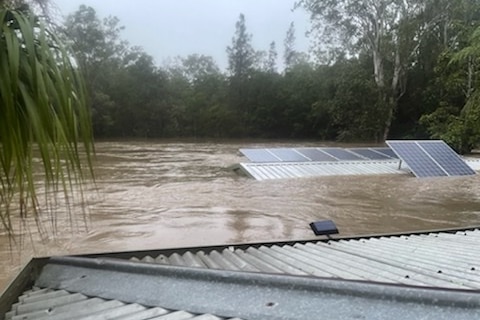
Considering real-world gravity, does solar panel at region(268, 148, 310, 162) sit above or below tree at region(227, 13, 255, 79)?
below

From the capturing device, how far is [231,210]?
809 cm

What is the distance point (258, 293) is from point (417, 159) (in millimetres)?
11665

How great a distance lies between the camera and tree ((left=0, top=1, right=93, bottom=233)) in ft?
3.68

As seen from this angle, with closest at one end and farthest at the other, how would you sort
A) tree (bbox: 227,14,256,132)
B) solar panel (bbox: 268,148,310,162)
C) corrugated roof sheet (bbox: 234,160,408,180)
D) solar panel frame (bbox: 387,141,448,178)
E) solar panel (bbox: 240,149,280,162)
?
corrugated roof sheet (bbox: 234,160,408,180) < solar panel frame (bbox: 387,141,448,178) < solar panel (bbox: 240,149,280,162) < solar panel (bbox: 268,148,310,162) < tree (bbox: 227,14,256,132)

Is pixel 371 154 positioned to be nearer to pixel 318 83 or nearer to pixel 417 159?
pixel 417 159

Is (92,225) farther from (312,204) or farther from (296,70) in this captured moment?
(296,70)

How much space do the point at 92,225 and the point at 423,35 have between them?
78.5 ft

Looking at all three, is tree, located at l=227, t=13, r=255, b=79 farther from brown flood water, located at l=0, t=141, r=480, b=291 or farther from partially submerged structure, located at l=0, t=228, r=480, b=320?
partially submerged structure, located at l=0, t=228, r=480, b=320

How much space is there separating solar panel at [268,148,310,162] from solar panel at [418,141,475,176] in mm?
3518

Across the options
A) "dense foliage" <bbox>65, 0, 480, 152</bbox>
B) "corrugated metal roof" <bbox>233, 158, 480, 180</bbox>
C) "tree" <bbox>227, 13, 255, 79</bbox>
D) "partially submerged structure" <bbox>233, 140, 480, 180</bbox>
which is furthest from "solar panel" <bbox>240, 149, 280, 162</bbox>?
"tree" <bbox>227, 13, 255, 79</bbox>

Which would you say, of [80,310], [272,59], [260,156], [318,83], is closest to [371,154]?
[260,156]

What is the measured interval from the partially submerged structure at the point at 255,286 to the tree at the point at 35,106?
73 centimetres

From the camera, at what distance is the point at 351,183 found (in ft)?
35.4

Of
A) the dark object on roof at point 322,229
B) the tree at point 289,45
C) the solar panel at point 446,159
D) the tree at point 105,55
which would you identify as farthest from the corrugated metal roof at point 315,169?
the tree at point 289,45
